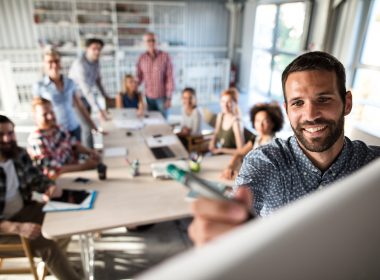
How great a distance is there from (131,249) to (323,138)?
218cm

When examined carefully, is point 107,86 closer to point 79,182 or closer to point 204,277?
point 79,182

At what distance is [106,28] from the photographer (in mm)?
7305

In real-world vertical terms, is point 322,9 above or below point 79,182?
above

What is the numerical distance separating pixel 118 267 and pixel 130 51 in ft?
20.6

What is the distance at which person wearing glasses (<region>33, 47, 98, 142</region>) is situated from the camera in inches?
113

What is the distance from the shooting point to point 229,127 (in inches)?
117

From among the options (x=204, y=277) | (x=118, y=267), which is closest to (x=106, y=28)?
(x=118, y=267)

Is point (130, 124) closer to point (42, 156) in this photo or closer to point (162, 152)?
point (162, 152)

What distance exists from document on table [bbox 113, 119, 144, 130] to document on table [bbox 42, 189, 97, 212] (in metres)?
1.43

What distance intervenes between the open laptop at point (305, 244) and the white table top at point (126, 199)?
1.29m

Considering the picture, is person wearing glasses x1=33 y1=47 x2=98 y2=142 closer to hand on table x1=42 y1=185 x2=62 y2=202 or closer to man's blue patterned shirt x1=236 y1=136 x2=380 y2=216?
hand on table x1=42 y1=185 x2=62 y2=202

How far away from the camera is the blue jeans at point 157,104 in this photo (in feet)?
14.1

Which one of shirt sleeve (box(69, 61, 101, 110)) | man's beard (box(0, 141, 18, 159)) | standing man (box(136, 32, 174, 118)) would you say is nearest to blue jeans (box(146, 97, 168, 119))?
standing man (box(136, 32, 174, 118))

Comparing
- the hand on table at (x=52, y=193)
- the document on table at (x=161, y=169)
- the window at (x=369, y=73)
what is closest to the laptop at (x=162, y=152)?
the document on table at (x=161, y=169)
